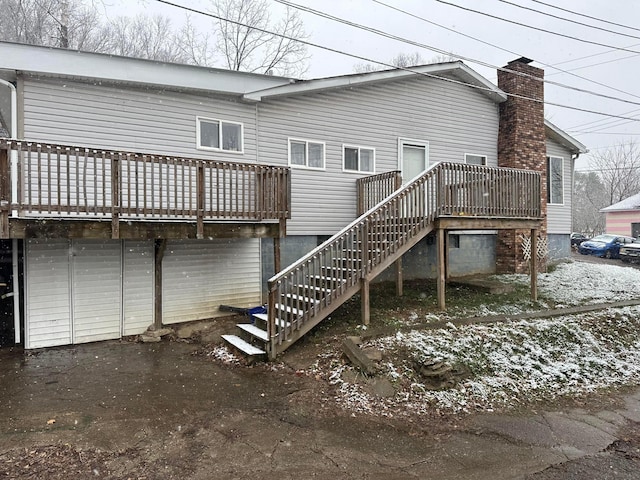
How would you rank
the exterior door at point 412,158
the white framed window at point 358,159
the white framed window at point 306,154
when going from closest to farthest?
1. the white framed window at point 306,154
2. the white framed window at point 358,159
3. the exterior door at point 412,158

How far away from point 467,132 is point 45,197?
10924mm

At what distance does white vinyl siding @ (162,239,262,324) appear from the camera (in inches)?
348

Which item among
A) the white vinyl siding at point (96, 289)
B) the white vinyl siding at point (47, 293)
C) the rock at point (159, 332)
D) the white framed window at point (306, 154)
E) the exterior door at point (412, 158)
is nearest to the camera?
the white vinyl siding at point (47, 293)

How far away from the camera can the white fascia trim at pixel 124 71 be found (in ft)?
23.9

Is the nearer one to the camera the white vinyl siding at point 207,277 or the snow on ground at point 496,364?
the snow on ground at point 496,364

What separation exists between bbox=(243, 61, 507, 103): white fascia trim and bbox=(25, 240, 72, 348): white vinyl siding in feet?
16.0

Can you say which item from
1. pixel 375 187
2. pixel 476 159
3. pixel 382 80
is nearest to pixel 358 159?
pixel 375 187

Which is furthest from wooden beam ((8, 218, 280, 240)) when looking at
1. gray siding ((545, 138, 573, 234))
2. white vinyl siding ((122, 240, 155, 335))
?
gray siding ((545, 138, 573, 234))

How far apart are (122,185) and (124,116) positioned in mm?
1366

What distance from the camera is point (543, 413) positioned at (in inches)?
210

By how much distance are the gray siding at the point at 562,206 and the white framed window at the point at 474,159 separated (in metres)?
3.06

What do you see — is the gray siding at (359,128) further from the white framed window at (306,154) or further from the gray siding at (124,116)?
the gray siding at (124,116)

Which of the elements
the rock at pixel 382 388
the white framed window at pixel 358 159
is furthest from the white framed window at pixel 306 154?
the rock at pixel 382 388

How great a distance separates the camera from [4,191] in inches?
240
